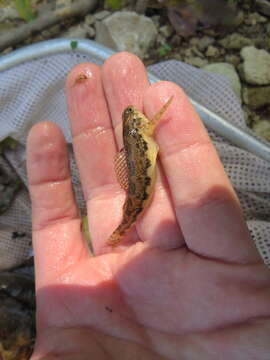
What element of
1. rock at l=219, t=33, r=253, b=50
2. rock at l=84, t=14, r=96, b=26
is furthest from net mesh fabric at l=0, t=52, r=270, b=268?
rock at l=84, t=14, r=96, b=26

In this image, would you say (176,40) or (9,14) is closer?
(176,40)

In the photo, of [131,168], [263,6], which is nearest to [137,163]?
[131,168]

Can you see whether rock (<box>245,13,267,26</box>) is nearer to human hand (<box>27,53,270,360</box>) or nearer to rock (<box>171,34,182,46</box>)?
rock (<box>171,34,182,46</box>)

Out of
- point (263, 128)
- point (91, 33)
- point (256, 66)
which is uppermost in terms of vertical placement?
point (91, 33)

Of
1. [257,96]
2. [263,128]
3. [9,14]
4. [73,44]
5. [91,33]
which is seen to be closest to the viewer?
[73,44]

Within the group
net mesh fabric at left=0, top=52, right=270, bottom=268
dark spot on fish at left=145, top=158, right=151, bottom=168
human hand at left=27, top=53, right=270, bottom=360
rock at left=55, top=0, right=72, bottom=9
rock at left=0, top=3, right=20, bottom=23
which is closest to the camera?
human hand at left=27, top=53, right=270, bottom=360

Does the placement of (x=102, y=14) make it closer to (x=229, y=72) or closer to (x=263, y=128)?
(x=229, y=72)
